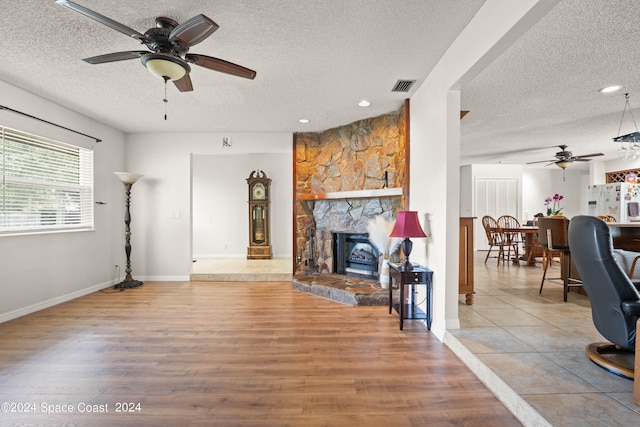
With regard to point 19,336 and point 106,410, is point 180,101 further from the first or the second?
point 106,410

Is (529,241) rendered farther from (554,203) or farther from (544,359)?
(544,359)

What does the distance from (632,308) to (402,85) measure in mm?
2653

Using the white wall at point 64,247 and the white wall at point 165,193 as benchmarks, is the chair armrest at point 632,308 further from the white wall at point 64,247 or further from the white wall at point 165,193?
the white wall at point 64,247

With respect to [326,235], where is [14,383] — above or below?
below

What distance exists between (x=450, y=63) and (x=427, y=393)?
8.30 ft

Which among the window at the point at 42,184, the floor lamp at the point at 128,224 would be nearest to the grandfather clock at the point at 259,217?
the floor lamp at the point at 128,224

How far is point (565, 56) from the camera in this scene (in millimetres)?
2664

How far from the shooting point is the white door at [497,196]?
8562 mm

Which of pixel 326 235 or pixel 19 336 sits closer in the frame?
pixel 19 336

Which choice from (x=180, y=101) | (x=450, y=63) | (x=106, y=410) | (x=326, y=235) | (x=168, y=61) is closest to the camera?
(x=106, y=410)

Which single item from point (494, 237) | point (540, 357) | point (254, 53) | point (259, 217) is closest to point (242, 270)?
point (259, 217)

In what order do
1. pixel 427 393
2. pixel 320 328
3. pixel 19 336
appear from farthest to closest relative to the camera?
1. pixel 320 328
2. pixel 19 336
3. pixel 427 393

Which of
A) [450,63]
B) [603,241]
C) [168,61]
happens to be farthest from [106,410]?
[450,63]

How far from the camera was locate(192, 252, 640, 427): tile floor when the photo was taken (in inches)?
63.4
